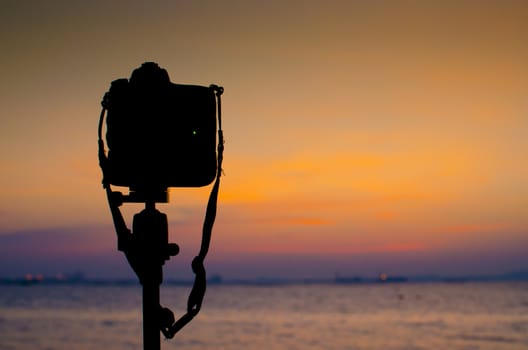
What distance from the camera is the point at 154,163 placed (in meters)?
1.82

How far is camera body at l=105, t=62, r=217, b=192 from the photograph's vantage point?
5.97ft

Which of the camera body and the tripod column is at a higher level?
the camera body

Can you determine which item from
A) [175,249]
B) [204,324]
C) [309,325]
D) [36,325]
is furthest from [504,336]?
[175,249]

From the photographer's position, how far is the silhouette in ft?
5.96

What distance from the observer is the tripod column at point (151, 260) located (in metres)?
1.81

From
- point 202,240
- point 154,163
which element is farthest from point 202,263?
point 154,163

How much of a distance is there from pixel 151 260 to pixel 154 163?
273mm

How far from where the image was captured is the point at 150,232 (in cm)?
185

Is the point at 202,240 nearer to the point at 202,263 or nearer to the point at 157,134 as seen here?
the point at 202,263

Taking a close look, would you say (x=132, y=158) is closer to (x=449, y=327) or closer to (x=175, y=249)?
(x=175, y=249)

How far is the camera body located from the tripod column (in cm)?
9

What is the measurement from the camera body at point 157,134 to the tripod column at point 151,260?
0.09m

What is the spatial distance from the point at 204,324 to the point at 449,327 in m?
11.6

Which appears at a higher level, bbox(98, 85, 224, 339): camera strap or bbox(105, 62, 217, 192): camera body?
bbox(105, 62, 217, 192): camera body
